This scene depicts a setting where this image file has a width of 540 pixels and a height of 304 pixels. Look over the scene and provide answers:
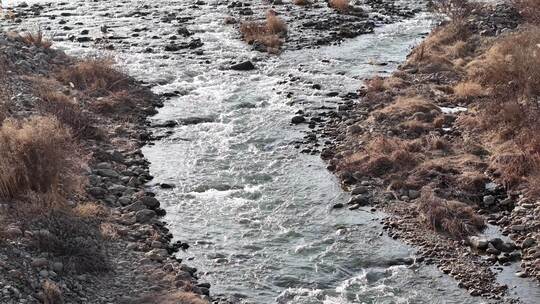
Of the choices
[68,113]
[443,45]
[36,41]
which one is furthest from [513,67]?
[36,41]

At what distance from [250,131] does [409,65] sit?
584cm

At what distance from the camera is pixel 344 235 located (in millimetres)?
10688

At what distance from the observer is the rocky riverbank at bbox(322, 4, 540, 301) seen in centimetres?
1001

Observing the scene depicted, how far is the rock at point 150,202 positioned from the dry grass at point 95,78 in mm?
5641

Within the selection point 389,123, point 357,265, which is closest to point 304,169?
point 389,123

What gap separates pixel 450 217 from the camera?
10586 mm

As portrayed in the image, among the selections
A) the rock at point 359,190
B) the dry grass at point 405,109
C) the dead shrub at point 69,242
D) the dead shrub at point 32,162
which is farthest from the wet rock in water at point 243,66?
the dead shrub at point 69,242

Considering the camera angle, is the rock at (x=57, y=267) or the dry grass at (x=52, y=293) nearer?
the dry grass at (x=52, y=293)

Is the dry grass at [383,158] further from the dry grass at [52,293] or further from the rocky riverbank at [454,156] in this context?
the dry grass at [52,293]

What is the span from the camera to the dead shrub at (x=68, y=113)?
13484 millimetres

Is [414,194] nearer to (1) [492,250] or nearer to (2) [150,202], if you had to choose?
(1) [492,250]

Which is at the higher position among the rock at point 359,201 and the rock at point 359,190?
the rock at point 359,190

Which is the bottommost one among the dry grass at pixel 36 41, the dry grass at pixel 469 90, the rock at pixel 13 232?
the dry grass at pixel 469 90

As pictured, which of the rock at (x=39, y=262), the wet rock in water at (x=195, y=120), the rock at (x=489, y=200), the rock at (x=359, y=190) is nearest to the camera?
the rock at (x=39, y=262)
